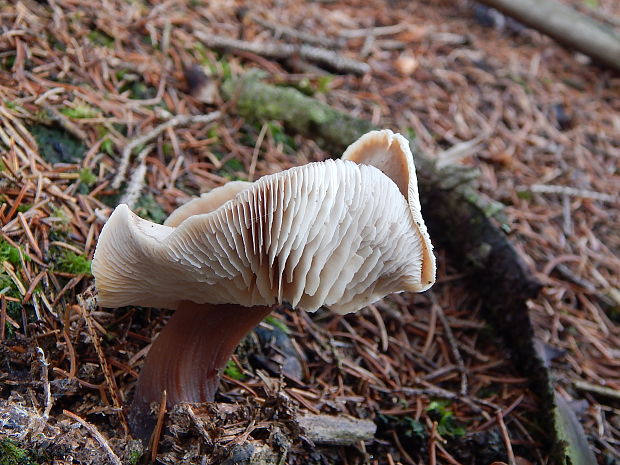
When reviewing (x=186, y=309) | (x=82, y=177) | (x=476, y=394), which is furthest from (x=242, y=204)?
(x=476, y=394)

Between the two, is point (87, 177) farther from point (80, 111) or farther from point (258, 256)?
point (258, 256)

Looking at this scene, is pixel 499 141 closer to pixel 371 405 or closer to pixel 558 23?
pixel 558 23

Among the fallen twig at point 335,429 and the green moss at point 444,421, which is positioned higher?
the fallen twig at point 335,429

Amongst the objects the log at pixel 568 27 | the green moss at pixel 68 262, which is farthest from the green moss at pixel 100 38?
the log at pixel 568 27

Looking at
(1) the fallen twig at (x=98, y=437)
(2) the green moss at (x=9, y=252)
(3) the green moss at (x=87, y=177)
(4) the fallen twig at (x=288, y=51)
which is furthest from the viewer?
(4) the fallen twig at (x=288, y=51)

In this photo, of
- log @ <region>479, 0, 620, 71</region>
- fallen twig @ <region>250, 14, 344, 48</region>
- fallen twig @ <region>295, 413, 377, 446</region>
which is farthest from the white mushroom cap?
log @ <region>479, 0, 620, 71</region>

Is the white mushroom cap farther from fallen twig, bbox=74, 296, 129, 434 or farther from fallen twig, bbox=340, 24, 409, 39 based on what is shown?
fallen twig, bbox=340, 24, 409, 39

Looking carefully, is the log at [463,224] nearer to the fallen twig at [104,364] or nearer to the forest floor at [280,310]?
the forest floor at [280,310]

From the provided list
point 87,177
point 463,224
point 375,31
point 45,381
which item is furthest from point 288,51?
point 45,381
